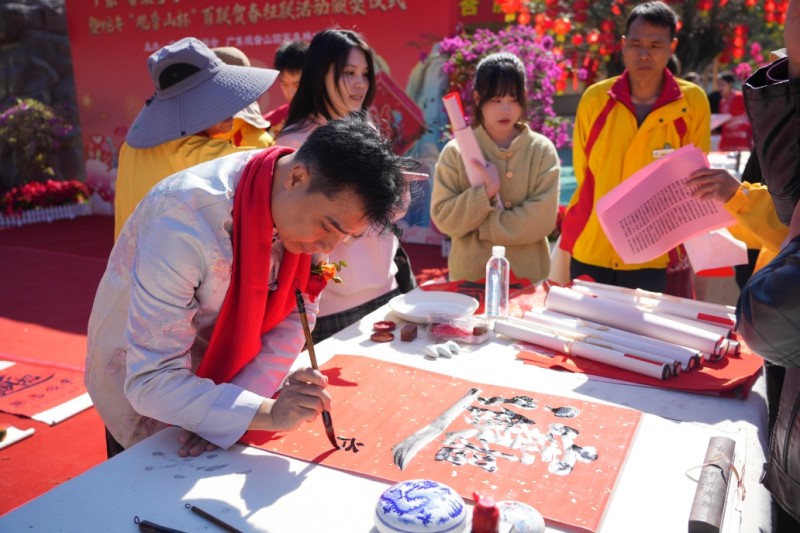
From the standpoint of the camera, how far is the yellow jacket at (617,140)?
256 centimetres

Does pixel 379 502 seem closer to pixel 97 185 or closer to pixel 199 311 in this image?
pixel 199 311

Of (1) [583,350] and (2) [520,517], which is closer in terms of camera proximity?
(2) [520,517]

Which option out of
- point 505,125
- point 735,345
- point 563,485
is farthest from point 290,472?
point 505,125

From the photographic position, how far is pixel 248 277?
1.26m

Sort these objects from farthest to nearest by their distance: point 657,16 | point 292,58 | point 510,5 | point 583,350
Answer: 1. point 510,5
2. point 292,58
3. point 657,16
4. point 583,350

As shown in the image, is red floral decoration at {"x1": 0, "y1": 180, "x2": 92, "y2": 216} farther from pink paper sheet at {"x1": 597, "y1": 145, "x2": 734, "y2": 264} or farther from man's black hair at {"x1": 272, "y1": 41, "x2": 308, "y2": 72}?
pink paper sheet at {"x1": 597, "y1": 145, "x2": 734, "y2": 264}

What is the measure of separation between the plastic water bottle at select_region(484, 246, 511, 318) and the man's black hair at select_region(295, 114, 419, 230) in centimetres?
84

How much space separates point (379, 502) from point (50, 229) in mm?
7953

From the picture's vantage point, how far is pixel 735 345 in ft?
5.56

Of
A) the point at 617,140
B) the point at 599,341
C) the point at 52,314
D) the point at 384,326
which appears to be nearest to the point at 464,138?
the point at 617,140

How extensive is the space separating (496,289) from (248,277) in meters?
0.94

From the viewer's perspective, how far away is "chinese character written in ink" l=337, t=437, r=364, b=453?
4.05 feet

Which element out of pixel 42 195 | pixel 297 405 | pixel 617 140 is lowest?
pixel 42 195

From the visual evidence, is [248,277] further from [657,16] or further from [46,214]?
[46,214]
